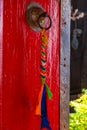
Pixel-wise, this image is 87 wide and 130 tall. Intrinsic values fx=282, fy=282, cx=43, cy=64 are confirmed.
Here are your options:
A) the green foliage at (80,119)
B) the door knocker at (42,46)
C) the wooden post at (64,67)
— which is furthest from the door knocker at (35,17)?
the green foliage at (80,119)

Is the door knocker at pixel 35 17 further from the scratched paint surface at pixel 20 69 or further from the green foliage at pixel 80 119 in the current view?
the green foliage at pixel 80 119

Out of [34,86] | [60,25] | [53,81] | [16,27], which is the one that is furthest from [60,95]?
[16,27]

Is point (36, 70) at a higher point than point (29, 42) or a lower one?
lower

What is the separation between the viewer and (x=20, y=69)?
1.21 meters

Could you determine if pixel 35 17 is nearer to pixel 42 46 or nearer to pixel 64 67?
pixel 42 46

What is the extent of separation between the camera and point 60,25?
1487 mm

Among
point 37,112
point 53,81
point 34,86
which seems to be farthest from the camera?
point 53,81

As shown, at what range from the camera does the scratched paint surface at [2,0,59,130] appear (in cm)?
115

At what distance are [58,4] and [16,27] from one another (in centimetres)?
38

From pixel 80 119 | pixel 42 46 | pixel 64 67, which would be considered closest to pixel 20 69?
pixel 42 46

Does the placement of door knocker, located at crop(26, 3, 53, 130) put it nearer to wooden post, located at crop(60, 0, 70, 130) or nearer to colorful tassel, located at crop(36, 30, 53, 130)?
colorful tassel, located at crop(36, 30, 53, 130)

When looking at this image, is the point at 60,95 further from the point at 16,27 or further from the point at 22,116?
the point at 16,27

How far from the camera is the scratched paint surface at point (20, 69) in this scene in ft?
3.76

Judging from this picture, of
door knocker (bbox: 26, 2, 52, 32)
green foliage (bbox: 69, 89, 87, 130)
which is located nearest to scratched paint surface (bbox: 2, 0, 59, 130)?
door knocker (bbox: 26, 2, 52, 32)
